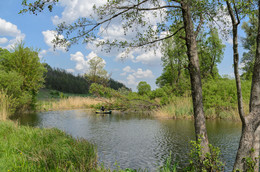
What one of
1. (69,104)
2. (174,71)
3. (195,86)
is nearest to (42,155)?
(195,86)

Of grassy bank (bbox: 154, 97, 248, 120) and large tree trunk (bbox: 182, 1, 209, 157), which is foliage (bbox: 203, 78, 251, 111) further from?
large tree trunk (bbox: 182, 1, 209, 157)

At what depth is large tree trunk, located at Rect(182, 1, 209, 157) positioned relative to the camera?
14.5ft

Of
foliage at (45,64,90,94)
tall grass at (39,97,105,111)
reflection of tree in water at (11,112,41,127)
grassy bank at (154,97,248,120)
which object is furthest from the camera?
foliage at (45,64,90,94)

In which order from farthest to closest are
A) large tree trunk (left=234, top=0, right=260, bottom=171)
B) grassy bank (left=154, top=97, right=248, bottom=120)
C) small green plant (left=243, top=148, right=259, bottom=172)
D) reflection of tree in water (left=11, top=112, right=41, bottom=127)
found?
grassy bank (left=154, top=97, right=248, bottom=120) → reflection of tree in water (left=11, top=112, right=41, bottom=127) → large tree trunk (left=234, top=0, right=260, bottom=171) → small green plant (left=243, top=148, right=259, bottom=172)

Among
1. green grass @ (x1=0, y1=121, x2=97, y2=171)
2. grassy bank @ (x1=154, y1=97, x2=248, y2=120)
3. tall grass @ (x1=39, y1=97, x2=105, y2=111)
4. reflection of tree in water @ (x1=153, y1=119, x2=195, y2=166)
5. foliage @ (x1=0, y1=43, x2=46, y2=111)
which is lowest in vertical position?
reflection of tree in water @ (x1=153, y1=119, x2=195, y2=166)

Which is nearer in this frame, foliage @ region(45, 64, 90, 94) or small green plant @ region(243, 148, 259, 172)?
small green plant @ region(243, 148, 259, 172)

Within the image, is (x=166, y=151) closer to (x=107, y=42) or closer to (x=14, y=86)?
(x=107, y=42)

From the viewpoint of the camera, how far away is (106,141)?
26.0 feet

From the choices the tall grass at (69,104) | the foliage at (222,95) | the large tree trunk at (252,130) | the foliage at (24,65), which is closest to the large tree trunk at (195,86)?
the large tree trunk at (252,130)

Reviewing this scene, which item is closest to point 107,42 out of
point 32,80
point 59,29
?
point 59,29

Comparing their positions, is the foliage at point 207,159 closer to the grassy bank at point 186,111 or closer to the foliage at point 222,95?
the grassy bank at point 186,111

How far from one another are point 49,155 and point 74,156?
528mm

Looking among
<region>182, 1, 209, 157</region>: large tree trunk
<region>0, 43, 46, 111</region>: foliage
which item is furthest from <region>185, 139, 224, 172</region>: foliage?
<region>0, 43, 46, 111</region>: foliage

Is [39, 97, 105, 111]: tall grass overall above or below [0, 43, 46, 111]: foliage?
below
